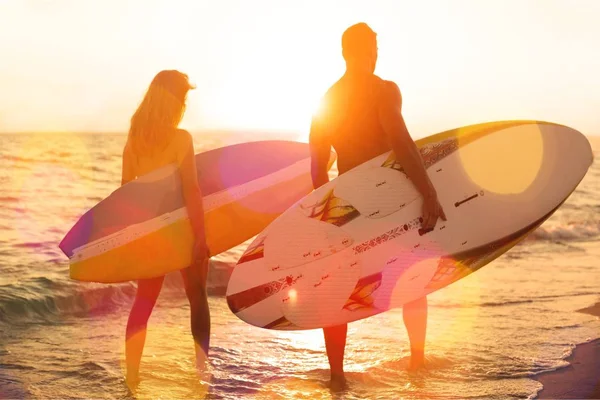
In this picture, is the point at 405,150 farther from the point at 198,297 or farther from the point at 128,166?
the point at 128,166

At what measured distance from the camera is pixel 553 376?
425 centimetres

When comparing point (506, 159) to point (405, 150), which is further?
point (506, 159)

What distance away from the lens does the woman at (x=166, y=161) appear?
12.7ft

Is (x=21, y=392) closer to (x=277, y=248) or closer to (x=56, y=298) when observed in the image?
(x=277, y=248)

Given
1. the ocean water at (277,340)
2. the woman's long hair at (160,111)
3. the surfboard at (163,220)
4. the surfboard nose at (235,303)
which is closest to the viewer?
the woman's long hair at (160,111)

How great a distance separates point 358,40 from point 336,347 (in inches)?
67.5

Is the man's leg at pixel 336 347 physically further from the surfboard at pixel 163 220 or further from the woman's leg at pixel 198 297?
the surfboard at pixel 163 220

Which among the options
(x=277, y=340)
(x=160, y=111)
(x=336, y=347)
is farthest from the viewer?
(x=277, y=340)

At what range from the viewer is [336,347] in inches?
156

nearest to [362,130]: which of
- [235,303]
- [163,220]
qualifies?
[235,303]

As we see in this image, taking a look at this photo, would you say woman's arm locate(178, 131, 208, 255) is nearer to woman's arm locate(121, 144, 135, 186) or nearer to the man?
woman's arm locate(121, 144, 135, 186)

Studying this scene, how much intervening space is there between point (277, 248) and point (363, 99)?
3.20ft

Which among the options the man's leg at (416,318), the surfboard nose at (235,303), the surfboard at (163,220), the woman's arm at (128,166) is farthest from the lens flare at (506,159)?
the woman's arm at (128,166)

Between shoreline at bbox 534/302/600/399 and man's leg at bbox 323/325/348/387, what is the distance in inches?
43.3
